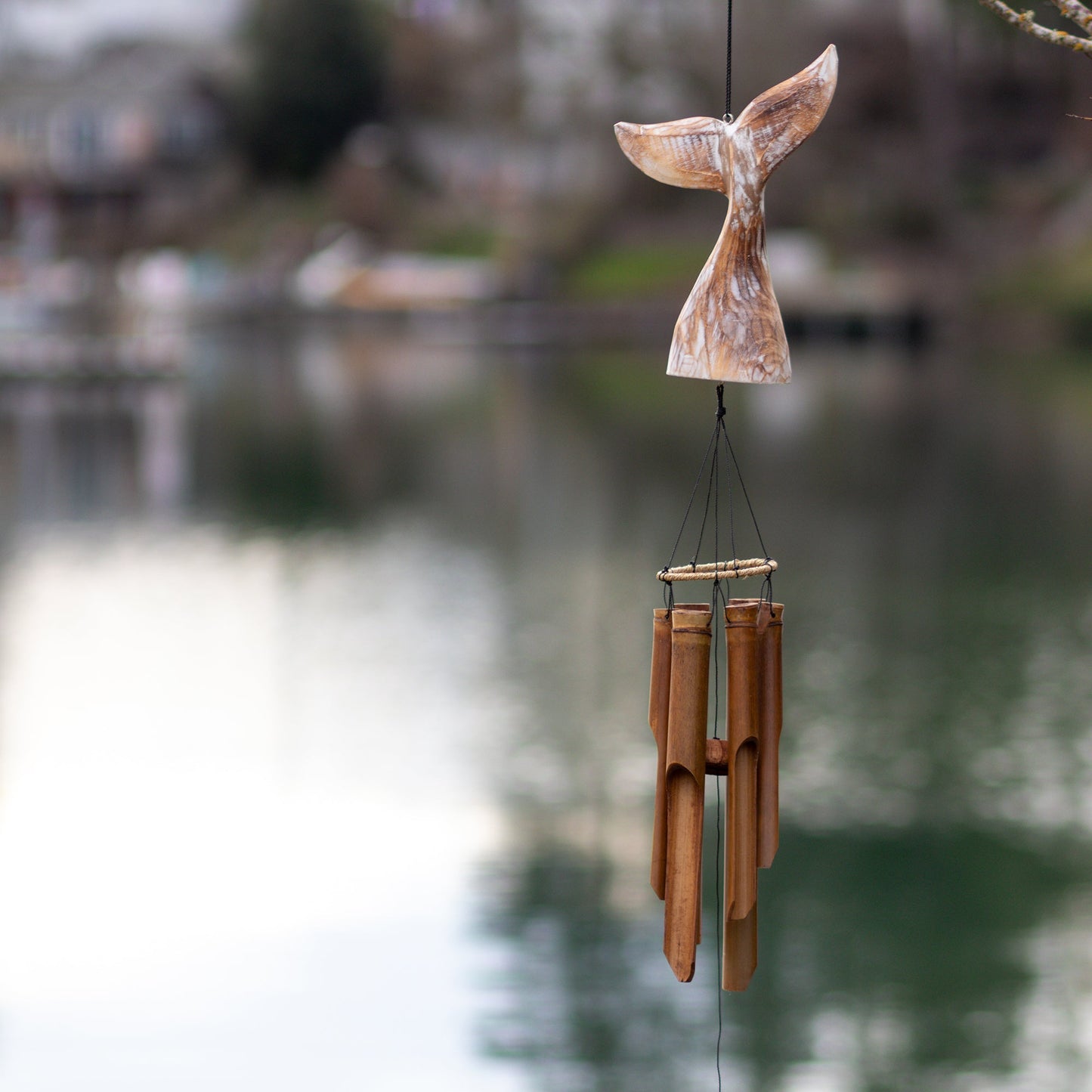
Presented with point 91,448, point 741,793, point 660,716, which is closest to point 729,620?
point 660,716

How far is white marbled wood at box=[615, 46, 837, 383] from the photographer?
12.0 ft

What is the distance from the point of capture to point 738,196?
148 inches

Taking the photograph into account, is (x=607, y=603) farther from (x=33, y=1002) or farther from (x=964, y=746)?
(x=33, y=1002)

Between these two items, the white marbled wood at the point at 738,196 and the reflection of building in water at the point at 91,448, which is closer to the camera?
the white marbled wood at the point at 738,196

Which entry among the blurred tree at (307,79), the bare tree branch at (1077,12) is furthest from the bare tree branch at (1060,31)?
the blurred tree at (307,79)

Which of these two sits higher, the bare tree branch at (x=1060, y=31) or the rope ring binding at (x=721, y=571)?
the bare tree branch at (x=1060, y=31)

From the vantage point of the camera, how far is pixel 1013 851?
472 inches

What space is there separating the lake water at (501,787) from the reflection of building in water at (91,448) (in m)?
0.25

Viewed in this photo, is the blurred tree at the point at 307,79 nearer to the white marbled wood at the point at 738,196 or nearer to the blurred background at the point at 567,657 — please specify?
the blurred background at the point at 567,657

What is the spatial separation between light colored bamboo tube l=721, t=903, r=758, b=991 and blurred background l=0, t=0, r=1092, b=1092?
5081mm

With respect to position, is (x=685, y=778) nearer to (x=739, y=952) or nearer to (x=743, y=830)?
(x=743, y=830)

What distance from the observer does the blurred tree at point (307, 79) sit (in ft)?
220

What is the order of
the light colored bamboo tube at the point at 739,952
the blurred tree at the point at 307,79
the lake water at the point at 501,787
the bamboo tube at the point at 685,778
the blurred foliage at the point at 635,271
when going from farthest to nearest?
the blurred tree at the point at 307,79
the blurred foliage at the point at 635,271
the lake water at the point at 501,787
the light colored bamboo tube at the point at 739,952
the bamboo tube at the point at 685,778

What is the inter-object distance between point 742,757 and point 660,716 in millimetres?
208
